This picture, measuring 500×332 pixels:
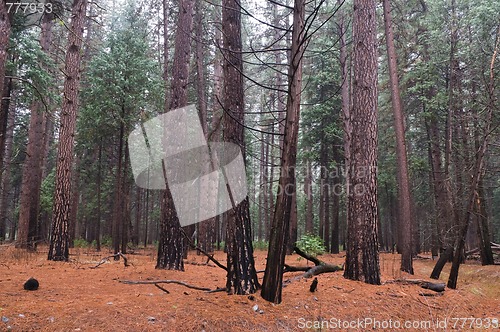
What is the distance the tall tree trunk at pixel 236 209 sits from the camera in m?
4.49

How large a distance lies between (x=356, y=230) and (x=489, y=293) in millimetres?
3296

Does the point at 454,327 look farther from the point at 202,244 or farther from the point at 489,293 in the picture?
the point at 202,244

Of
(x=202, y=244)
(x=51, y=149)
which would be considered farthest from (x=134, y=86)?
(x=51, y=149)

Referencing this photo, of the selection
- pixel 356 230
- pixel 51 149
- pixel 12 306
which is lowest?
pixel 12 306

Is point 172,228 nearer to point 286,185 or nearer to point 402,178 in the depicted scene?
point 286,185

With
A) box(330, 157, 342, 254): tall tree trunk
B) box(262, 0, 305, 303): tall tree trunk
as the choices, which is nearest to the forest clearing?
box(262, 0, 305, 303): tall tree trunk

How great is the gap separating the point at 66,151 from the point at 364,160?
8124 millimetres

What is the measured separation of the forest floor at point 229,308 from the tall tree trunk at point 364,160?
48 cm

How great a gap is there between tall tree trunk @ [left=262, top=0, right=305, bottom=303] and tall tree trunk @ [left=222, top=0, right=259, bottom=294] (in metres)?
0.33

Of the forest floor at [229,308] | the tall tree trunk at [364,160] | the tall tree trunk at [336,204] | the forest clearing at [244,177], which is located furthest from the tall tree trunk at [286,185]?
the tall tree trunk at [336,204]

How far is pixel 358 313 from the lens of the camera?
4.53m

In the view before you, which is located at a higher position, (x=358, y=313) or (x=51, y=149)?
(x=51, y=149)

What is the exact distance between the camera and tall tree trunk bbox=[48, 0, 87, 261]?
9164 millimetres

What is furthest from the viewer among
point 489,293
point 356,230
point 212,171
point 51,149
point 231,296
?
point 51,149
